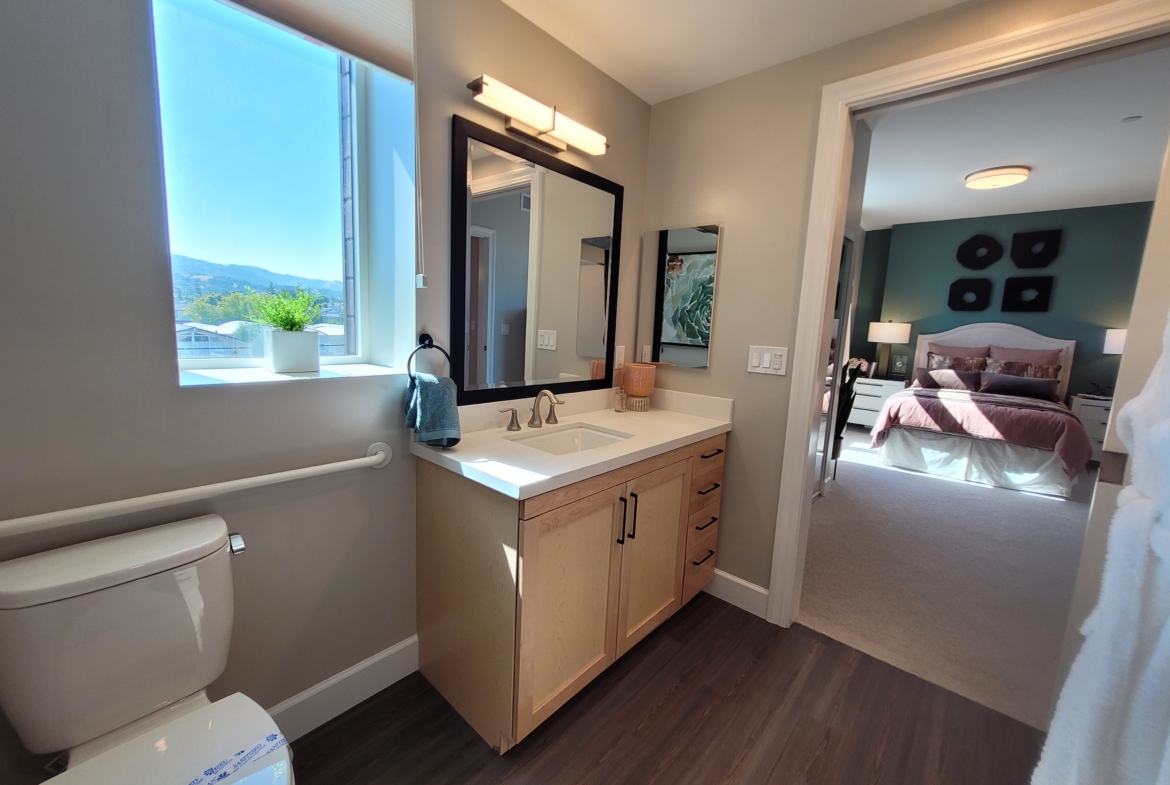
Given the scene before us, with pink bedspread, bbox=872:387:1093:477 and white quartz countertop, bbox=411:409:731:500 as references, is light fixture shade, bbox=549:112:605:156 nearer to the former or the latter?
white quartz countertop, bbox=411:409:731:500

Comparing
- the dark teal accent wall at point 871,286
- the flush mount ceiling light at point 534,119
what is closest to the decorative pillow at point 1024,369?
the dark teal accent wall at point 871,286

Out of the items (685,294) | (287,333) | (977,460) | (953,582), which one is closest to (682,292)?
(685,294)

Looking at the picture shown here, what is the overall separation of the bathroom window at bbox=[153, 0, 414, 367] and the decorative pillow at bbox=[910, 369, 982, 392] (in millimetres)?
5646

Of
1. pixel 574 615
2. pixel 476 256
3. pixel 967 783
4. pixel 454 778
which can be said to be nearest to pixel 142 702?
pixel 454 778

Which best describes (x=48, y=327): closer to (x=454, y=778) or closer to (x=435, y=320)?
(x=435, y=320)

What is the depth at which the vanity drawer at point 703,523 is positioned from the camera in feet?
6.54

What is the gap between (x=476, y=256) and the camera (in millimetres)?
1662

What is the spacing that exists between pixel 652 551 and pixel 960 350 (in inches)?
220

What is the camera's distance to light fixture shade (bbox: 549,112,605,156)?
5.81 feet

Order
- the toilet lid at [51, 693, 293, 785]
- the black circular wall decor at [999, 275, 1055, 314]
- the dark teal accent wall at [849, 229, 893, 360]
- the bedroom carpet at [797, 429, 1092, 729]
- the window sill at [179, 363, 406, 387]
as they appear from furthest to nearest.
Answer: the dark teal accent wall at [849, 229, 893, 360], the black circular wall decor at [999, 275, 1055, 314], the bedroom carpet at [797, 429, 1092, 729], the window sill at [179, 363, 406, 387], the toilet lid at [51, 693, 293, 785]

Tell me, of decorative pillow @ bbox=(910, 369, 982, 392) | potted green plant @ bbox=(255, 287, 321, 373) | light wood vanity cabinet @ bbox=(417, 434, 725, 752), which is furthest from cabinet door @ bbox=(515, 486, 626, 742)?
decorative pillow @ bbox=(910, 369, 982, 392)

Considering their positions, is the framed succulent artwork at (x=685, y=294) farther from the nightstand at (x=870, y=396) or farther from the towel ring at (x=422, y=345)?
the nightstand at (x=870, y=396)

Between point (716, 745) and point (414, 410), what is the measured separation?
1.43 metres

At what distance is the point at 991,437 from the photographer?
3.97 m
